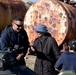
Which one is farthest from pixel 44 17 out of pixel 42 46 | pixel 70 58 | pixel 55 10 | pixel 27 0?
pixel 70 58

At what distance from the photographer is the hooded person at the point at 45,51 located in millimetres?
6504

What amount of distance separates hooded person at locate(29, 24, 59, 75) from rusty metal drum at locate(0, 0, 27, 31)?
5839 millimetres

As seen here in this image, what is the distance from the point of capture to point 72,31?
11.8 m

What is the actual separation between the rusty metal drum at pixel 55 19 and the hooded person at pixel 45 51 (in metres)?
5.05

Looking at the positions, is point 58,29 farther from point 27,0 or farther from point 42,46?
point 42,46

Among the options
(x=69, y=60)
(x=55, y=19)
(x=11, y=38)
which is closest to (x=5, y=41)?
(x=11, y=38)

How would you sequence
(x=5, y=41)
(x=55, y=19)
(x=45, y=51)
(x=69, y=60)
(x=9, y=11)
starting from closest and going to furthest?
(x=69, y=60)
(x=5, y=41)
(x=45, y=51)
(x=55, y=19)
(x=9, y=11)

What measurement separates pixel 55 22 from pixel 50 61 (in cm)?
536

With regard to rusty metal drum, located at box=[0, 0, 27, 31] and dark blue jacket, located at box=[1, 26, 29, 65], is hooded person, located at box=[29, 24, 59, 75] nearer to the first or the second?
dark blue jacket, located at box=[1, 26, 29, 65]

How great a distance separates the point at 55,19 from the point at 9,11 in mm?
1774

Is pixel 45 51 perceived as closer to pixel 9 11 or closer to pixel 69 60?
pixel 69 60

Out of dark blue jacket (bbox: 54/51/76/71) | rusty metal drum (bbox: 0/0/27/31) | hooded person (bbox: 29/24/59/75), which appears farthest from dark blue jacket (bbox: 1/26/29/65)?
rusty metal drum (bbox: 0/0/27/31)

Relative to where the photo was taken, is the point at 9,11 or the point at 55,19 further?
the point at 9,11

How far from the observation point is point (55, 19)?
11.8 m
